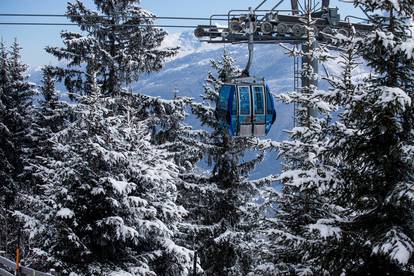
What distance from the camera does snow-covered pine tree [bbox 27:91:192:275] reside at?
51.2 ft

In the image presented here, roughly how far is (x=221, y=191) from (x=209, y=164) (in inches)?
57.5

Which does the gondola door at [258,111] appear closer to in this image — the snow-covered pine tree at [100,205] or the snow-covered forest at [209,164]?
the snow-covered forest at [209,164]

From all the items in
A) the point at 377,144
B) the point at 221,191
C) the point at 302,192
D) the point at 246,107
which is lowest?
the point at 221,191

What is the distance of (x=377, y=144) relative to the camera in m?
9.64

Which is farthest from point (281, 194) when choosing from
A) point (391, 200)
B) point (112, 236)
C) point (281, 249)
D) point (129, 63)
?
point (129, 63)

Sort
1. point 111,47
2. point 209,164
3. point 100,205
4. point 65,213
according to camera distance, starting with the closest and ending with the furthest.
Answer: point 65,213 → point 100,205 → point 209,164 → point 111,47

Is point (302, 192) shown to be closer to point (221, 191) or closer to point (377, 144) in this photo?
point (377, 144)

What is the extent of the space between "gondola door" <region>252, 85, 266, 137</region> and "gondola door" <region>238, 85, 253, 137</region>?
11 cm

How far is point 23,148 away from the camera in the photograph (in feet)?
103

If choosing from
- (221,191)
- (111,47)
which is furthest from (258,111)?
(111,47)

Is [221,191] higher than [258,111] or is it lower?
lower

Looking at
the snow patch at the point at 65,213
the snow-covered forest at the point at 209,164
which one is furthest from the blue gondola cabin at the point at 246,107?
the snow patch at the point at 65,213

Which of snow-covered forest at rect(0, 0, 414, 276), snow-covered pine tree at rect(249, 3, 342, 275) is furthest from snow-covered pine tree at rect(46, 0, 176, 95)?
snow-covered pine tree at rect(249, 3, 342, 275)

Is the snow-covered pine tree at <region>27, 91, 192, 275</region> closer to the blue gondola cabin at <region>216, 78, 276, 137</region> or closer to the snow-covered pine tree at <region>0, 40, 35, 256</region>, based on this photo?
the blue gondola cabin at <region>216, 78, 276, 137</region>
